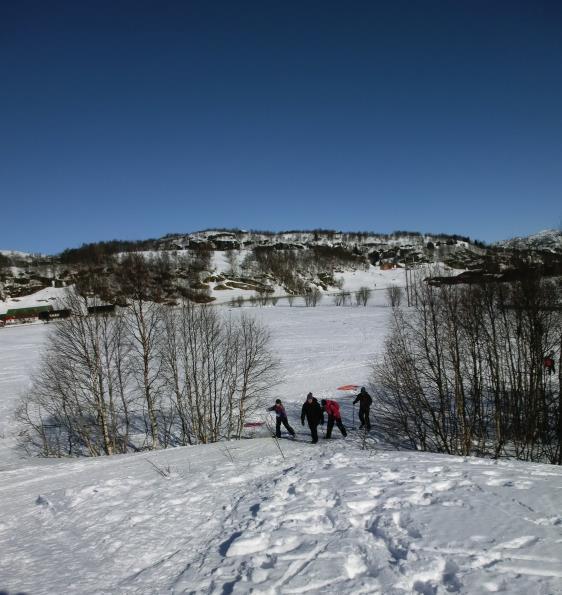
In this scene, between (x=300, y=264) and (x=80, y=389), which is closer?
(x=80, y=389)

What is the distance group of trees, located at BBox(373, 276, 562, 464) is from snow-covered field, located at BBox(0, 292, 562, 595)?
8091 millimetres

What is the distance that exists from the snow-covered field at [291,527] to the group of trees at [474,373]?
26.5 feet

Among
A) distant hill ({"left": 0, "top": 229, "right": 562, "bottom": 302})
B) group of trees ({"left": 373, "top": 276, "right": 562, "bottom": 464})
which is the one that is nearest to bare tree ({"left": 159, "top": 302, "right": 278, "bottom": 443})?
group of trees ({"left": 373, "top": 276, "right": 562, "bottom": 464})

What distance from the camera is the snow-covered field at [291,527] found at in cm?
408

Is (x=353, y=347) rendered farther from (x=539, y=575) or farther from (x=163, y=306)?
(x=539, y=575)

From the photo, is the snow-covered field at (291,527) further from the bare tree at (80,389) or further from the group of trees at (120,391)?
the group of trees at (120,391)

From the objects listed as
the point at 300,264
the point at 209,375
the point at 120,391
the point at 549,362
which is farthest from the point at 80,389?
the point at 300,264

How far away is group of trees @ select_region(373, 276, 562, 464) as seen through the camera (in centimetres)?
1529

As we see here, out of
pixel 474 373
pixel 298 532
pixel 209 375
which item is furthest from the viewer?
pixel 209 375

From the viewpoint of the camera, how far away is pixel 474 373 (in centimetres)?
1709

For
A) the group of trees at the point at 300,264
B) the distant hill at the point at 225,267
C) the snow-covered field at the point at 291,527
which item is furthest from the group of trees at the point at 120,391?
the group of trees at the point at 300,264

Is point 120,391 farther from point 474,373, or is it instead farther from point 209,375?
point 474,373

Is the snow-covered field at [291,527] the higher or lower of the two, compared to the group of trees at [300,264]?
lower

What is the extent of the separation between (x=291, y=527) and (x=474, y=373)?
14.6 metres
